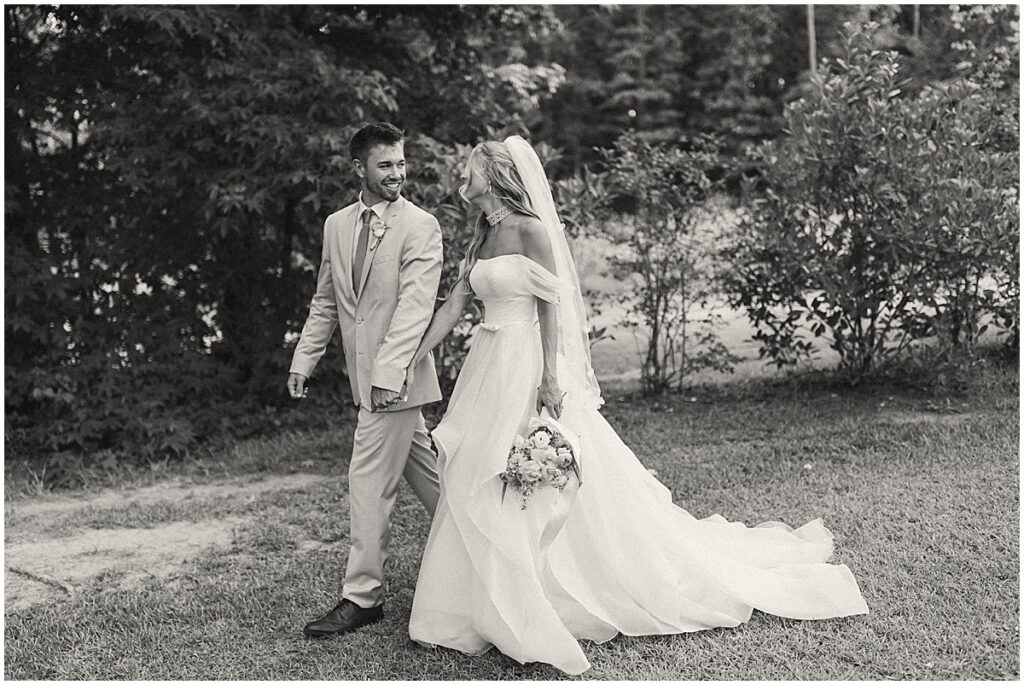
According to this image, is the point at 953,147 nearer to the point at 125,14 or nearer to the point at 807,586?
the point at 807,586

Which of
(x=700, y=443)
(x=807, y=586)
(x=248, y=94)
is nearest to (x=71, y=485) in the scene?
(x=248, y=94)

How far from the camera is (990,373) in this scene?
27.2ft

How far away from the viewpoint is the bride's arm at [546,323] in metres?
3.97

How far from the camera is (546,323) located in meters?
4.02

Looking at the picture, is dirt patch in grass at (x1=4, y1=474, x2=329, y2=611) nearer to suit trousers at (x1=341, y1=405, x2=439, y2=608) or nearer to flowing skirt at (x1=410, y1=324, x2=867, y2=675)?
suit trousers at (x1=341, y1=405, x2=439, y2=608)

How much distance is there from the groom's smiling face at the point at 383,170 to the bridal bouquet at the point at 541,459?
1129 mm

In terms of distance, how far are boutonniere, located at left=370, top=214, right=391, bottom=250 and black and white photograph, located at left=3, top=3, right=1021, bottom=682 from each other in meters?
0.02

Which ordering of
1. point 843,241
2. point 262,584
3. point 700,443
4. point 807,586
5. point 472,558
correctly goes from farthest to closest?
point 843,241 → point 700,443 → point 262,584 → point 807,586 → point 472,558

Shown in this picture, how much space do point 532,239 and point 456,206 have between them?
3.46 metres

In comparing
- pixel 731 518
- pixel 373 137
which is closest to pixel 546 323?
pixel 373 137

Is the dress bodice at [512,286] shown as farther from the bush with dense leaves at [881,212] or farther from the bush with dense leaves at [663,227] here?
the bush with dense leaves at [881,212]

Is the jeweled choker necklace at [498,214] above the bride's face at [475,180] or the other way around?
the other way around

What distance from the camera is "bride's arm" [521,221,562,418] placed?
13.0 ft

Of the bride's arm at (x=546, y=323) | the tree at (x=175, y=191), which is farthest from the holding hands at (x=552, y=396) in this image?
the tree at (x=175, y=191)
